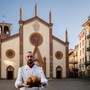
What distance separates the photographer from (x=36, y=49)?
192 ft

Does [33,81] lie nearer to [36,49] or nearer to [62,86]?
[62,86]

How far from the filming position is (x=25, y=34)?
58844mm

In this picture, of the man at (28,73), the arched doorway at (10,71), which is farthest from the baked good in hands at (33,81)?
the arched doorway at (10,71)

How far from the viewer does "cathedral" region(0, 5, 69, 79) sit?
57219 millimetres

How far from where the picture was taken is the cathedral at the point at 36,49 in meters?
57.2

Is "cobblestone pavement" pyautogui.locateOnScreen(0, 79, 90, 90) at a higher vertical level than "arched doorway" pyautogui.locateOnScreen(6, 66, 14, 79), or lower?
lower

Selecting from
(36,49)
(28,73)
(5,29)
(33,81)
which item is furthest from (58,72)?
(33,81)

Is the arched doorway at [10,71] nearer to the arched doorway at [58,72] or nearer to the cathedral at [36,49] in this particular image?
the cathedral at [36,49]

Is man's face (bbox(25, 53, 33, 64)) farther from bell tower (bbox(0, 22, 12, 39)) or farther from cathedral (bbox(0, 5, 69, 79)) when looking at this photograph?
bell tower (bbox(0, 22, 12, 39))

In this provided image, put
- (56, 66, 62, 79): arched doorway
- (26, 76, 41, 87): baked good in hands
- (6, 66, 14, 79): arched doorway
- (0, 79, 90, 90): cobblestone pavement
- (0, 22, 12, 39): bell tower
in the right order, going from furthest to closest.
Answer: (0, 22, 12, 39): bell tower, (56, 66, 62, 79): arched doorway, (6, 66, 14, 79): arched doorway, (0, 79, 90, 90): cobblestone pavement, (26, 76, 41, 87): baked good in hands

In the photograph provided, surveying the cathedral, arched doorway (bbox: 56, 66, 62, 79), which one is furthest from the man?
arched doorway (bbox: 56, 66, 62, 79)

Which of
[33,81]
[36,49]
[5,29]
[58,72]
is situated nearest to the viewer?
[33,81]

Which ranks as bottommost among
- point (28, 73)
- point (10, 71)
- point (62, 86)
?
point (62, 86)

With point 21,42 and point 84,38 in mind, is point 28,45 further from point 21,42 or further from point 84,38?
point 84,38
